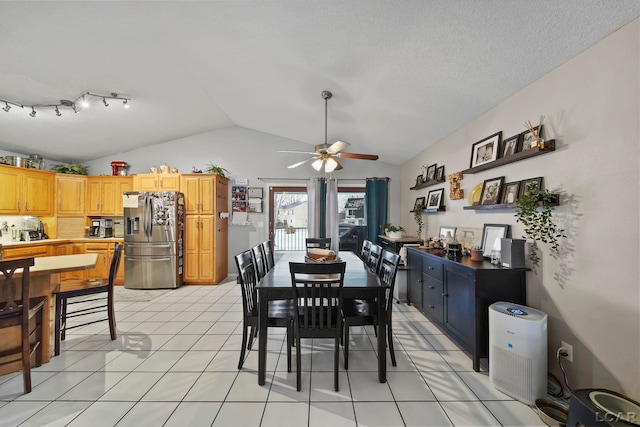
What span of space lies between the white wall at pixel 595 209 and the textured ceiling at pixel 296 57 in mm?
171

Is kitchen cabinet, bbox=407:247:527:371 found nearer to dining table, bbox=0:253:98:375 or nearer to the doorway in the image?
the doorway

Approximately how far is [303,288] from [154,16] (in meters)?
2.64

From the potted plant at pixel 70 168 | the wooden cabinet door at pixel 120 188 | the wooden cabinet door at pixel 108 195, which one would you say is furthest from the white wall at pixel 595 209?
the potted plant at pixel 70 168

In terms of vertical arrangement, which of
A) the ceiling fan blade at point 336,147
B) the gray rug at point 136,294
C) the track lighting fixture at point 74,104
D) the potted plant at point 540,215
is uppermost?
the track lighting fixture at point 74,104

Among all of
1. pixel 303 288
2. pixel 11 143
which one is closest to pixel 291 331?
pixel 303 288

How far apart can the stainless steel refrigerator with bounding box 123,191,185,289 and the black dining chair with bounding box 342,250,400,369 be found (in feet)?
11.5

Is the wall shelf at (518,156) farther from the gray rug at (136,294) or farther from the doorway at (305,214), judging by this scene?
the gray rug at (136,294)

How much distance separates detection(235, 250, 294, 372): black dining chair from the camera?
2006mm

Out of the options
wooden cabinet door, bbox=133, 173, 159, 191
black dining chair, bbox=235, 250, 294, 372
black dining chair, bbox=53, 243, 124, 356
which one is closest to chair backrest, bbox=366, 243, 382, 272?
black dining chair, bbox=235, 250, 294, 372

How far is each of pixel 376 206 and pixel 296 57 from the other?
3.30 meters

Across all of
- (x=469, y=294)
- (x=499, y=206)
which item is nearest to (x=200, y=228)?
(x=469, y=294)

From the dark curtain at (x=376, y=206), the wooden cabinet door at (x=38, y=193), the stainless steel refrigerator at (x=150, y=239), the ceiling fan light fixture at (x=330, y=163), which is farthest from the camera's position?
the dark curtain at (x=376, y=206)

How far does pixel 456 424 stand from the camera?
5.15 feet

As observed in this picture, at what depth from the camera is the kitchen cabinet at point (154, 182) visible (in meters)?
4.66
